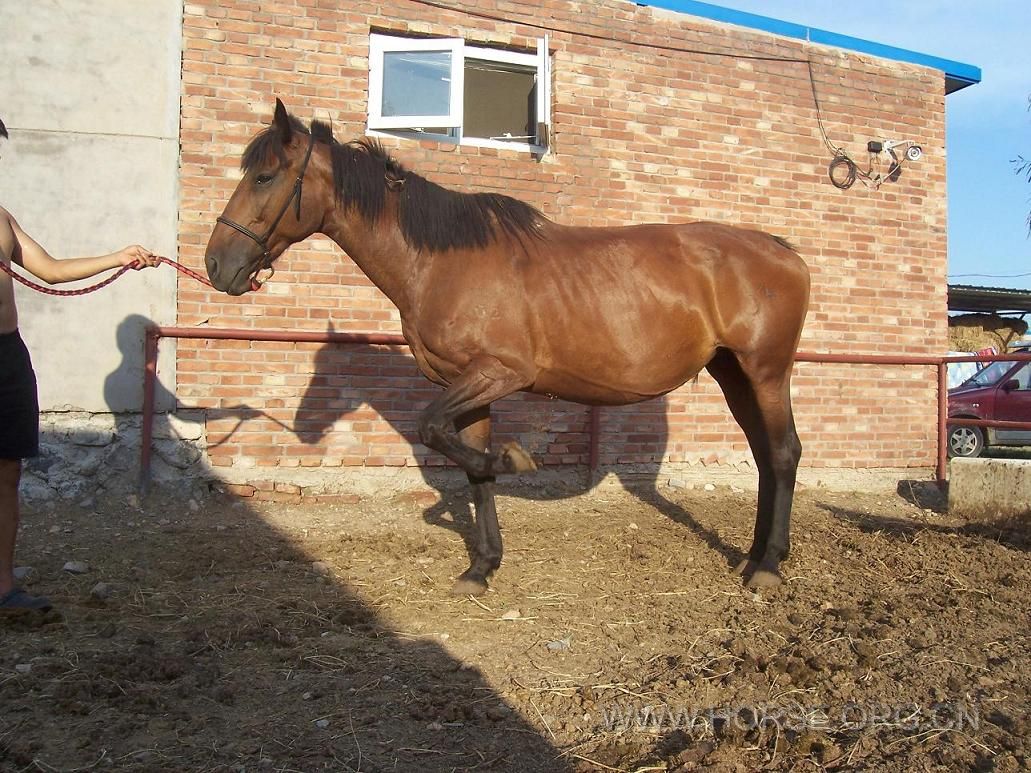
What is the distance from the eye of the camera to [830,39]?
736 cm

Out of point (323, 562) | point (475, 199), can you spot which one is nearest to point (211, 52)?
point (475, 199)

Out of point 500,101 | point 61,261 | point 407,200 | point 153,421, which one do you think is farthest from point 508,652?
point 500,101

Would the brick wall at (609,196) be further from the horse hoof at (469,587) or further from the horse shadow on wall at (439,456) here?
the horse hoof at (469,587)

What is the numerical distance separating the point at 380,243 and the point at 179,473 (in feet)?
8.99

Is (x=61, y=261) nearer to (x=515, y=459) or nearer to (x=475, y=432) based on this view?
(x=475, y=432)

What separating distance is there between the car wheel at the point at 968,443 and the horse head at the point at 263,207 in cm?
1235

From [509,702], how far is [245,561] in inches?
90.8

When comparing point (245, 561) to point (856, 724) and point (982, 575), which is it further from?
point (982, 575)

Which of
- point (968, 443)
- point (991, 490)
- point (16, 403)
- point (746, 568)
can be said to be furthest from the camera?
point (968, 443)

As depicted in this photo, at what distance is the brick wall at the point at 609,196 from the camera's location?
567 centimetres

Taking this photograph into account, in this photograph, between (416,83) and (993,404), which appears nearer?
(416,83)

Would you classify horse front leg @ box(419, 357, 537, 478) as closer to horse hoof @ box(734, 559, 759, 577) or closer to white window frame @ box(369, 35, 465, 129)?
horse hoof @ box(734, 559, 759, 577)

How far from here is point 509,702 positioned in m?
2.63

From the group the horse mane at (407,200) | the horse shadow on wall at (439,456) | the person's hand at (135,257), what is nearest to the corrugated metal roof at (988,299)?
the horse shadow on wall at (439,456)
